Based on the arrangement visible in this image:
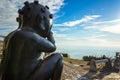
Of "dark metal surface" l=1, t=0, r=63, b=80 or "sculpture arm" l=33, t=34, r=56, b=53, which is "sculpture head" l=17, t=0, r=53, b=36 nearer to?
"dark metal surface" l=1, t=0, r=63, b=80

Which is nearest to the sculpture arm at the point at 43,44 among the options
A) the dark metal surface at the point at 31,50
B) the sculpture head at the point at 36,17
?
the dark metal surface at the point at 31,50

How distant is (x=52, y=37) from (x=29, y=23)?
382 millimetres

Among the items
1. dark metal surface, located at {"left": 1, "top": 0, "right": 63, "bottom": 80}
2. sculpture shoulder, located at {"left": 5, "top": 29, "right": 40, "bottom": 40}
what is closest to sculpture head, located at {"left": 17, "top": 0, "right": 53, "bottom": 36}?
dark metal surface, located at {"left": 1, "top": 0, "right": 63, "bottom": 80}

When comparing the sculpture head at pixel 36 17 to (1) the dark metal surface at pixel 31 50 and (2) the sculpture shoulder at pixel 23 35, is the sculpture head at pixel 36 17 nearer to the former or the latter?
(1) the dark metal surface at pixel 31 50

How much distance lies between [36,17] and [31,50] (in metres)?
0.51

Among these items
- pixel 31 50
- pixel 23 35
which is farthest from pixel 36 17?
pixel 31 50

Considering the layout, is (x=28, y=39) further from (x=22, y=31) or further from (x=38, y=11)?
(x=38, y=11)

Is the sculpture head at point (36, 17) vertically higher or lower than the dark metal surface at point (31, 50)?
higher

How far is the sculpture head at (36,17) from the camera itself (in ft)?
11.6

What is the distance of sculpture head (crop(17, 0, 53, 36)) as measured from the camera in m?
3.53

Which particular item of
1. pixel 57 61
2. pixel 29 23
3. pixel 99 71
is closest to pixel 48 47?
pixel 57 61

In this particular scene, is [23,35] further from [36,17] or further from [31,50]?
[36,17]

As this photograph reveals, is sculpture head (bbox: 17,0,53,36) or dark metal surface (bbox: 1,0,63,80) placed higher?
sculpture head (bbox: 17,0,53,36)

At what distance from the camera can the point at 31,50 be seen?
10.8 feet
